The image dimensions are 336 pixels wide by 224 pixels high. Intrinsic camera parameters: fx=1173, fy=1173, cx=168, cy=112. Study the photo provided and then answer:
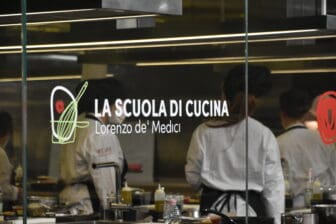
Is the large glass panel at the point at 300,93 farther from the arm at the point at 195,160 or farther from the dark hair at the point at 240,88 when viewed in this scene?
the arm at the point at 195,160

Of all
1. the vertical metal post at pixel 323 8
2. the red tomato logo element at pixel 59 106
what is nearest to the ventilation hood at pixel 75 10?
the red tomato logo element at pixel 59 106

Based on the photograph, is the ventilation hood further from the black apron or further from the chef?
the black apron

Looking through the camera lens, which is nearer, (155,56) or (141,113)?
(141,113)

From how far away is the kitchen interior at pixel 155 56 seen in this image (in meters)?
4.75

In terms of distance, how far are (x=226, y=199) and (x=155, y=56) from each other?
2.93ft

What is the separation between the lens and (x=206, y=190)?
5.77 meters

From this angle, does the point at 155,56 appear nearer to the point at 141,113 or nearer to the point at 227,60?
the point at 141,113

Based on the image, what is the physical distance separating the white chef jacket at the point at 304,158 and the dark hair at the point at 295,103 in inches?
2.9

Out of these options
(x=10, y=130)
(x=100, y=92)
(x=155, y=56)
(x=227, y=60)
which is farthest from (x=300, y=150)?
(x=10, y=130)

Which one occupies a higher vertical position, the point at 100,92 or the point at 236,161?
the point at 100,92

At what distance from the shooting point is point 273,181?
244 inches

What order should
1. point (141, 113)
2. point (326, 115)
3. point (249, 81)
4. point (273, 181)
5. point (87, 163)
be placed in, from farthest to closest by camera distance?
point (326, 115) → point (273, 181) → point (249, 81) → point (141, 113) → point (87, 163)

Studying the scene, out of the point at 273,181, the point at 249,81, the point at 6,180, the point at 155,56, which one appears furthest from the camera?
the point at 273,181

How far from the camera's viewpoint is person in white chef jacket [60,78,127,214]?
4.88 m
